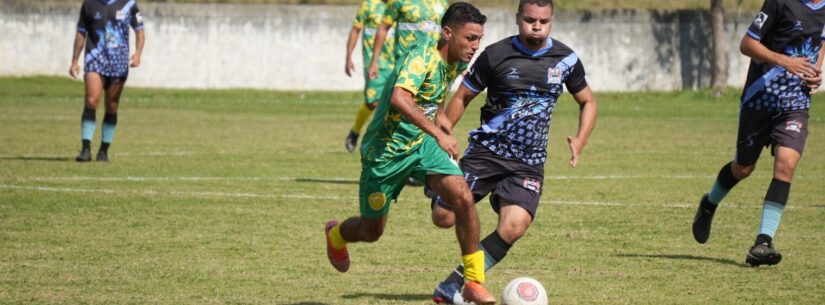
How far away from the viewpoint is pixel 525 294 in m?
6.79

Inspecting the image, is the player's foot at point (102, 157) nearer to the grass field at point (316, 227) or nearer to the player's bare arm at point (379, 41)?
the grass field at point (316, 227)

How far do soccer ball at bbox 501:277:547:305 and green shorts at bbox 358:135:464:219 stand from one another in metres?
0.69

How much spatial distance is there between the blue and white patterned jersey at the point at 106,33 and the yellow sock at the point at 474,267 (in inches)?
383

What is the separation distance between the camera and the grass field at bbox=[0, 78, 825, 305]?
773cm

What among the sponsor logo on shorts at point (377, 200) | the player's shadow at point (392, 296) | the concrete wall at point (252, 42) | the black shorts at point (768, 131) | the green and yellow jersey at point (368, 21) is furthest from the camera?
the concrete wall at point (252, 42)

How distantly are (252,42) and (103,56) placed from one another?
53.4 feet

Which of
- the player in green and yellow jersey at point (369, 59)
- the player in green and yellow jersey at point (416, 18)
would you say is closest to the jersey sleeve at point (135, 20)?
the player in green and yellow jersey at point (369, 59)

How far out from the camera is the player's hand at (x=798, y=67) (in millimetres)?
8656

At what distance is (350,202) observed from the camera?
12180 mm

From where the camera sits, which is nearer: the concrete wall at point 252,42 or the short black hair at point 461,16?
the short black hair at point 461,16

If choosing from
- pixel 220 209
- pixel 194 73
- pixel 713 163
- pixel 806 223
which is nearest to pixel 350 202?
pixel 220 209

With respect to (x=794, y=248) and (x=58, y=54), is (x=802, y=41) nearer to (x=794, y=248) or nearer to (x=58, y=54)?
(x=794, y=248)

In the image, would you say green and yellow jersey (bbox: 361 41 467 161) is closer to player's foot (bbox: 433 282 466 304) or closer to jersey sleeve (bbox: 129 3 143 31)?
player's foot (bbox: 433 282 466 304)

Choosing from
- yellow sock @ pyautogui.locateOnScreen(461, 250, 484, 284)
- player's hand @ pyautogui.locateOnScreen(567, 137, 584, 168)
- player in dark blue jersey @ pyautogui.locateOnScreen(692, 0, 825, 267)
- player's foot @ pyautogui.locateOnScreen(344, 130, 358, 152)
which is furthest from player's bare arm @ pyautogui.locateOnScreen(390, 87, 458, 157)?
player's foot @ pyautogui.locateOnScreen(344, 130, 358, 152)
